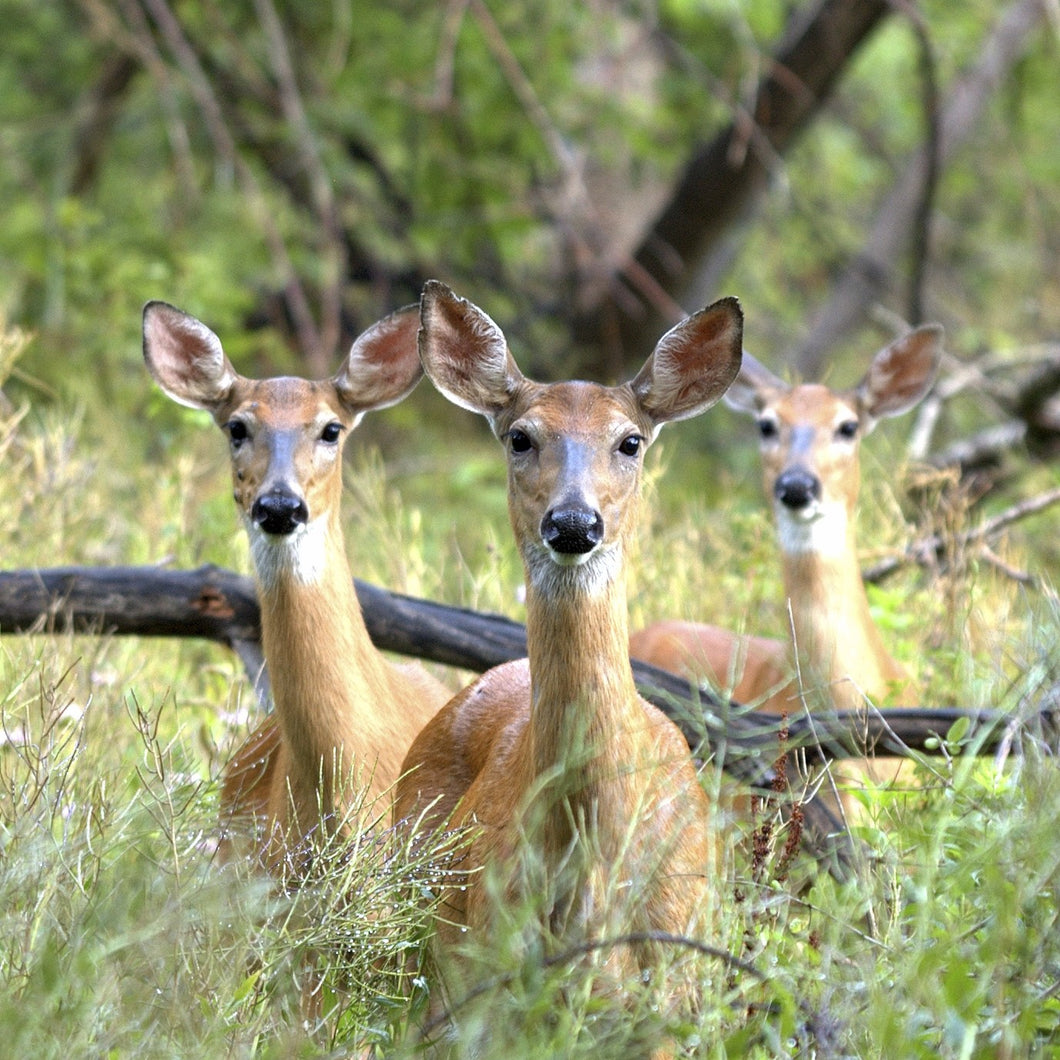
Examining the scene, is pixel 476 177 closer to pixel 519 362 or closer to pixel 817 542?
pixel 519 362

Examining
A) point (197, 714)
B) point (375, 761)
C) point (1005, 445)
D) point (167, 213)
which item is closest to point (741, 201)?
point (1005, 445)

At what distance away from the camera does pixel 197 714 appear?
5566 mm

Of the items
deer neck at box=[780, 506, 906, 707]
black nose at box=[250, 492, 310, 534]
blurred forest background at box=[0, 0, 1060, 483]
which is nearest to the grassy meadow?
black nose at box=[250, 492, 310, 534]

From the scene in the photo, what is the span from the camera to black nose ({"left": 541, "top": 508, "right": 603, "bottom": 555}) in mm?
3613

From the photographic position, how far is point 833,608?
5.96 meters

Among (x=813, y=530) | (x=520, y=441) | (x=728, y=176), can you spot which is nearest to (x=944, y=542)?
(x=813, y=530)

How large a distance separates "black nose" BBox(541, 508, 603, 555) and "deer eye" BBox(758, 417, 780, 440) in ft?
10.5

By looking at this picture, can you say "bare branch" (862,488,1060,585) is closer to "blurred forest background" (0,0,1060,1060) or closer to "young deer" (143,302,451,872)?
"blurred forest background" (0,0,1060,1060)

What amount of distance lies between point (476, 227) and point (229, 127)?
5.70 feet

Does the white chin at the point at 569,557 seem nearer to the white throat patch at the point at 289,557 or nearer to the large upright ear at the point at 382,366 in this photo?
the white throat patch at the point at 289,557

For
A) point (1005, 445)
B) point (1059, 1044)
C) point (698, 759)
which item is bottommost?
point (1005, 445)

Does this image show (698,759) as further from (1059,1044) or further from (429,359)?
(1059,1044)

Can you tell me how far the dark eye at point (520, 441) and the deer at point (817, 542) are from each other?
1.56m

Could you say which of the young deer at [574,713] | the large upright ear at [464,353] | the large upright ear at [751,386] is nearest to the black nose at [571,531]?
the young deer at [574,713]
